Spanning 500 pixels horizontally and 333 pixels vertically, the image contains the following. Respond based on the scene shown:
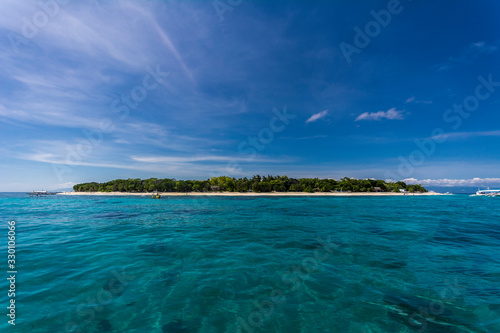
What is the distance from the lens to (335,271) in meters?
9.88

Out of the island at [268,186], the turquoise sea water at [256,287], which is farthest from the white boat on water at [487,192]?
the turquoise sea water at [256,287]

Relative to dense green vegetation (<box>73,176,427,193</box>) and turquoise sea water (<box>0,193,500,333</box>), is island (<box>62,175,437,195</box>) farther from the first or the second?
turquoise sea water (<box>0,193,500,333</box>)

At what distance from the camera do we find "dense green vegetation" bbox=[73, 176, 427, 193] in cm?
14262

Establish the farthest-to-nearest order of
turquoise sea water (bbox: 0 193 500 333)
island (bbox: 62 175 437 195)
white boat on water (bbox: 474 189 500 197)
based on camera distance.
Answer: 1. island (bbox: 62 175 437 195)
2. white boat on water (bbox: 474 189 500 197)
3. turquoise sea water (bbox: 0 193 500 333)

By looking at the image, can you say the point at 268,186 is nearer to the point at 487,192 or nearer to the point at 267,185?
the point at 267,185

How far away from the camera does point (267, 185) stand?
140 m

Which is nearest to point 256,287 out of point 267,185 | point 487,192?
point 267,185

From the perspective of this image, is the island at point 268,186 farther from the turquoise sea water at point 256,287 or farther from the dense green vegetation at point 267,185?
the turquoise sea water at point 256,287

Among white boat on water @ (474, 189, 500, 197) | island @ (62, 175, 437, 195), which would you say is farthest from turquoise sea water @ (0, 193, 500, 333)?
white boat on water @ (474, 189, 500, 197)

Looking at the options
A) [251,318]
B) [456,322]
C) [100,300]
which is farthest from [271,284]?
[100,300]

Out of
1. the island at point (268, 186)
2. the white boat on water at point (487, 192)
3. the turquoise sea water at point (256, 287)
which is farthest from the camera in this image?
the island at point (268, 186)

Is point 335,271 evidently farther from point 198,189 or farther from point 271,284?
point 198,189

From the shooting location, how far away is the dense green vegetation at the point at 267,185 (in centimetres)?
14262

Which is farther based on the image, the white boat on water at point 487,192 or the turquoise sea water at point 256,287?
the white boat on water at point 487,192
